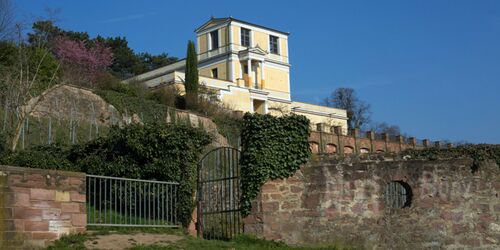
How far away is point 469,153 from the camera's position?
1773 centimetres

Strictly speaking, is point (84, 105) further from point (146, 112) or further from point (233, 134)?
point (233, 134)

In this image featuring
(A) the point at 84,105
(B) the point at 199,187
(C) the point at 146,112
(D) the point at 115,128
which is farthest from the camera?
(C) the point at 146,112

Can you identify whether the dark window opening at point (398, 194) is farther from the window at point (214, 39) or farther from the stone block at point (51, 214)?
the window at point (214, 39)

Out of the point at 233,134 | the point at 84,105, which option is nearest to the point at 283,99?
the point at 233,134

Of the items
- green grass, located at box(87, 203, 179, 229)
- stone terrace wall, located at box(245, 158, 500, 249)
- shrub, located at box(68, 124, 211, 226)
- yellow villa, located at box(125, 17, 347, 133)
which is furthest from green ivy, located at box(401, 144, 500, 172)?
yellow villa, located at box(125, 17, 347, 133)

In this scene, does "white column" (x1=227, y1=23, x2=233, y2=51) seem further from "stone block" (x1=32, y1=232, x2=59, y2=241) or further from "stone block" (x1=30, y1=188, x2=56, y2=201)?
"stone block" (x1=32, y1=232, x2=59, y2=241)

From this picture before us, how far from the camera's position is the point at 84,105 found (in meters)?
36.6

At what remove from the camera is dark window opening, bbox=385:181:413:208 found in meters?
17.7

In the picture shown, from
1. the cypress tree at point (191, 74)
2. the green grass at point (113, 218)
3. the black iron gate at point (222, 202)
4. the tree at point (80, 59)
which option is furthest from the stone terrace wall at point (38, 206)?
the cypress tree at point (191, 74)

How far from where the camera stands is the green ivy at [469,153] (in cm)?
1756

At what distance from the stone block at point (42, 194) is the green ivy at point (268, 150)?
530 cm

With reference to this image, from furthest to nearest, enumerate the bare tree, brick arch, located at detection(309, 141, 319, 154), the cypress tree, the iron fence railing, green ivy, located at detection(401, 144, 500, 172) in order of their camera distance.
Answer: the cypress tree
the bare tree
brick arch, located at detection(309, 141, 319, 154)
green ivy, located at detection(401, 144, 500, 172)
the iron fence railing

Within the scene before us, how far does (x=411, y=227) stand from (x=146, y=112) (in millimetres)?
25527

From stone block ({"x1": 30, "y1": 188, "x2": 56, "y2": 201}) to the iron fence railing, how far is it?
5.32ft
